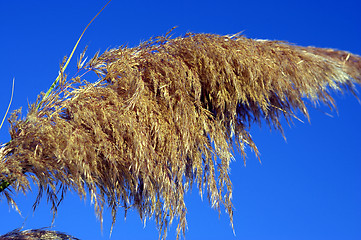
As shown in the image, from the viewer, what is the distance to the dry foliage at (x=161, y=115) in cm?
304

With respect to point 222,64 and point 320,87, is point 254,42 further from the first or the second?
point 320,87

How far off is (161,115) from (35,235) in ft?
4.17

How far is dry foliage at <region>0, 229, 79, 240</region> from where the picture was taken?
339 cm

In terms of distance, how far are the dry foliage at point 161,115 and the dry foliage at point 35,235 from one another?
346 mm

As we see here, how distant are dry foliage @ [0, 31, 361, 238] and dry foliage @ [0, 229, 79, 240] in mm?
346

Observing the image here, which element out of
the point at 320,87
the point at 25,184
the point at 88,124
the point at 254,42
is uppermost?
the point at 254,42

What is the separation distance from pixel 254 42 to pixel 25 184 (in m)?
1.78

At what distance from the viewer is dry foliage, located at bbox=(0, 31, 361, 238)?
9.97ft

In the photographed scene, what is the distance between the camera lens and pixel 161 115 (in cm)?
319

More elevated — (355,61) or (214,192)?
(355,61)

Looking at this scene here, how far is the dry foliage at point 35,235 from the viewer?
3392mm

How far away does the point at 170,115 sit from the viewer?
322 cm

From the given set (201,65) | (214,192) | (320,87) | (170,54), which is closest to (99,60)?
(170,54)

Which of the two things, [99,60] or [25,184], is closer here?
[25,184]
